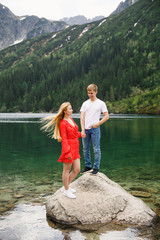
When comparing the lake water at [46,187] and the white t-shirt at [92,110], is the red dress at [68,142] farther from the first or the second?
the lake water at [46,187]

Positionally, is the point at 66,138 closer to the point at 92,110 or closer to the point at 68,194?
the point at 92,110

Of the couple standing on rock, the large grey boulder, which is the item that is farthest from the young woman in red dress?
the large grey boulder

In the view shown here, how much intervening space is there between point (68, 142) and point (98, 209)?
232 cm

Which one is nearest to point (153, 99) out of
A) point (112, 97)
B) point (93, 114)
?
point (112, 97)

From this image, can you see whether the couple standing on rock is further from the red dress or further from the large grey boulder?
the large grey boulder

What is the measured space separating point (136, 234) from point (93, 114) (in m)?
4.13

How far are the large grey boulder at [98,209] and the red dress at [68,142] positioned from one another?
1.43 metres

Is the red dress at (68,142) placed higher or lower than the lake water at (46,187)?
higher

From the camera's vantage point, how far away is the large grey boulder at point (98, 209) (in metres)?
7.81

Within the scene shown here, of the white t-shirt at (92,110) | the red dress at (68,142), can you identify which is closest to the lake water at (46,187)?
the red dress at (68,142)

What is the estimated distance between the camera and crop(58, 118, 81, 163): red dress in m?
7.93

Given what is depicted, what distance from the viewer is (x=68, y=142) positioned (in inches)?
320

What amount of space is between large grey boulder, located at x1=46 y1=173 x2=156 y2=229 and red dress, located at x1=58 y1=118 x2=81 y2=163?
4.68 feet

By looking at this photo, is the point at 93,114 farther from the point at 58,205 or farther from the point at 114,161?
the point at 114,161
